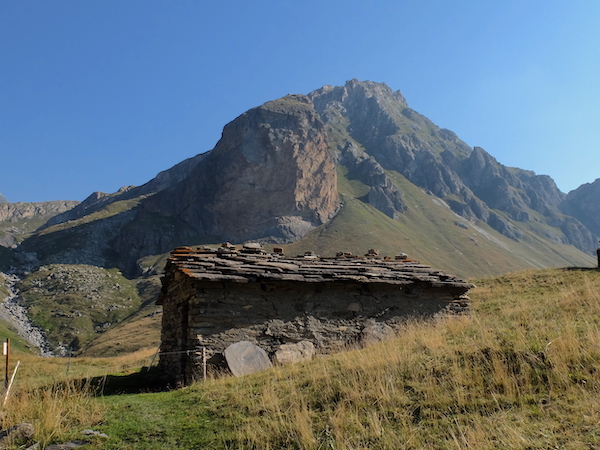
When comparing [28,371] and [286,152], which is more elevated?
[286,152]

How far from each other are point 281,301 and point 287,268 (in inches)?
35.2

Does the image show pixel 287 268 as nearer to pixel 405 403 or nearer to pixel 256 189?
pixel 405 403

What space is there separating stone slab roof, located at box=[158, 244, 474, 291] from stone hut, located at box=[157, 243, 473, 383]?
3 cm

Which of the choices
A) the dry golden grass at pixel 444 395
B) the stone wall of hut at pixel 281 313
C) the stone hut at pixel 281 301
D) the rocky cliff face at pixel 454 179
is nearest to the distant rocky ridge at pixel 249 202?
the rocky cliff face at pixel 454 179

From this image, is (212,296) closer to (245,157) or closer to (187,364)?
(187,364)

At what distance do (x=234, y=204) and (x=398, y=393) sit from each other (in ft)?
381

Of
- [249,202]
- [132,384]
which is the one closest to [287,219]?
[249,202]

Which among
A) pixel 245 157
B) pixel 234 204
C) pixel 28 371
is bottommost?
pixel 28 371

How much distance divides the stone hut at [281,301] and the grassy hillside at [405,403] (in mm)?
2515

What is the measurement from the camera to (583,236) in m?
176

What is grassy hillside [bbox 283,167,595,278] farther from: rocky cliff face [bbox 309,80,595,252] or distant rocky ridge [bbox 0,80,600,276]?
rocky cliff face [bbox 309,80,595,252]

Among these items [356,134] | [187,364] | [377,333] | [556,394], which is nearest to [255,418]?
[556,394]

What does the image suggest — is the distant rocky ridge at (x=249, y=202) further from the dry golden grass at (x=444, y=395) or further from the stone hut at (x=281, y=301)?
the dry golden grass at (x=444, y=395)

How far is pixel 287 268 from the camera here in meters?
11.5
